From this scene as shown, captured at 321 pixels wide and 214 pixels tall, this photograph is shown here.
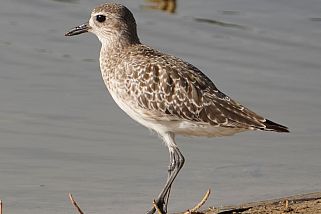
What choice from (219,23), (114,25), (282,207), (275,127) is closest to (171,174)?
(275,127)

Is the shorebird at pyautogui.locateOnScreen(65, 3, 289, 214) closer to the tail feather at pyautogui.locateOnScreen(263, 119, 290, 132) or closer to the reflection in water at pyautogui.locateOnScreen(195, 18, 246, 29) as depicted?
the tail feather at pyautogui.locateOnScreen(263, 119, 290, 132)

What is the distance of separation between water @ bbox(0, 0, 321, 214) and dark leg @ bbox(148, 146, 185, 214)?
27cm

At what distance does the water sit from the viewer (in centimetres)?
1035

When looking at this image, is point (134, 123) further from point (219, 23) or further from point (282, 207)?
point (219, 23)

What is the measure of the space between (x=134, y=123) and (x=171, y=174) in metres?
2.10

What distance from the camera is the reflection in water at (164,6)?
16439 mm

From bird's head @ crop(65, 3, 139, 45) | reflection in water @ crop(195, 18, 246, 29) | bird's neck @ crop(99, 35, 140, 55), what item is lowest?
reflection in water @ crop(195, 18, 246, 29)

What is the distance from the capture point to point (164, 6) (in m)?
16.6

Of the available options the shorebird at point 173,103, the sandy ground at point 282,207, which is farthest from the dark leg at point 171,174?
the sandy ground at point 282,207

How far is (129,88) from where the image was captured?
9758mm

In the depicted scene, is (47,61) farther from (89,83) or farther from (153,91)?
(153,91)

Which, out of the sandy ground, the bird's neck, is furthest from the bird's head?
the sandy ground

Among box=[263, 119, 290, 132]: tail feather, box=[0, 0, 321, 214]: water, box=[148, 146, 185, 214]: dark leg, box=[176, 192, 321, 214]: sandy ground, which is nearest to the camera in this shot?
box=[176, 192, 321, 214]: sandy ground

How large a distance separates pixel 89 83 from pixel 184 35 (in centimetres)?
263
